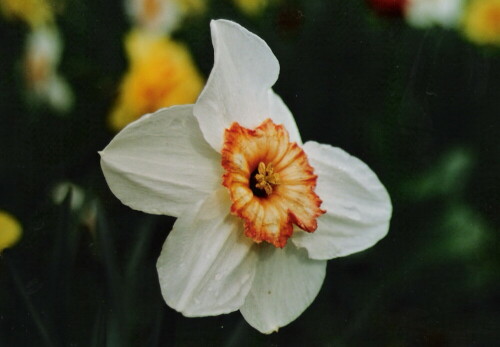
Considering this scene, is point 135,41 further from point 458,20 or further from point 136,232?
point 458,20

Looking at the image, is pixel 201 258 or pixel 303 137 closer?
pixel 201 258

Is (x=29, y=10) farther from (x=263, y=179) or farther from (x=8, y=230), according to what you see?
(x=263, y=179)

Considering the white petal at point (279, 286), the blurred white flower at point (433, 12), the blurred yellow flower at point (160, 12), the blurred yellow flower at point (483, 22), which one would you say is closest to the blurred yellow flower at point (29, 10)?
the blurred yellow flower at point (160, 12)

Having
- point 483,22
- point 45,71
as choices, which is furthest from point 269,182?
point 483,22

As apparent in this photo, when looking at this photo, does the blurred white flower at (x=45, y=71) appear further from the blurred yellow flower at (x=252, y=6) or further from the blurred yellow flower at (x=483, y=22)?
the blurred yellow flower at (x=483, y=22)

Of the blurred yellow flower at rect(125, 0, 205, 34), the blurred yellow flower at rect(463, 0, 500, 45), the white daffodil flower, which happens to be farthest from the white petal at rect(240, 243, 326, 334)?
the blurred yellow flower at rect(463, 0, 500, 45)

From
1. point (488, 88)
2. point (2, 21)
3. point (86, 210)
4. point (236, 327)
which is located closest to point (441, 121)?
point (488, 88)

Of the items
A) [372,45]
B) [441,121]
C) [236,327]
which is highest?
[372,45]
